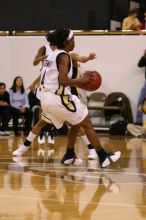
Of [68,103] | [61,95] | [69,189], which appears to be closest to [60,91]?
→ [61,95]

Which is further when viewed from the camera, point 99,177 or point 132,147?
point 132,147

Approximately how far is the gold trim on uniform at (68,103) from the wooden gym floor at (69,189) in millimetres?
764

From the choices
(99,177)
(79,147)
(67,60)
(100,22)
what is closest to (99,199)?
(99,177)

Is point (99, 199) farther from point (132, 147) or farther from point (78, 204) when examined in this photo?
point (132, 147)

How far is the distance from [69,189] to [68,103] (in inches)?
62.6

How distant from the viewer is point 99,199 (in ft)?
18.6

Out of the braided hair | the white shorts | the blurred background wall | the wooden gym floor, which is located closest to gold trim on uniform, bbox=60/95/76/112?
the white shorts

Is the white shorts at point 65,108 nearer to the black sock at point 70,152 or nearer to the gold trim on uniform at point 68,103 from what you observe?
the gold trim on uniform at point 68,103

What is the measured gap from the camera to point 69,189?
626 cm

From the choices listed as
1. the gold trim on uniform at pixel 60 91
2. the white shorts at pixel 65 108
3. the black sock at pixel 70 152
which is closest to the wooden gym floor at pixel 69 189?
the black sock at pixel 70 152

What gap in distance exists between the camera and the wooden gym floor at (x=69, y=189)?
502cm

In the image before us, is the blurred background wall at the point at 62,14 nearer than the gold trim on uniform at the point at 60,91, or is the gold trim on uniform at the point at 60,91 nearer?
the gold trim on uniform at the point at 60,91

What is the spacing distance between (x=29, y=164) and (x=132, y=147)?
3.51 meters

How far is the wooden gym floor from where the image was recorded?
5.02m
